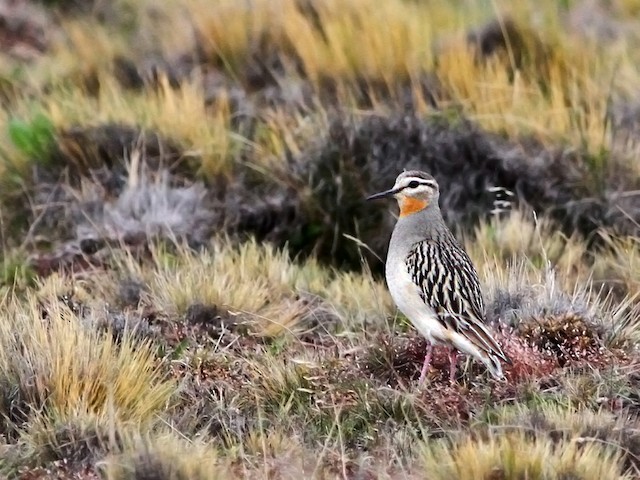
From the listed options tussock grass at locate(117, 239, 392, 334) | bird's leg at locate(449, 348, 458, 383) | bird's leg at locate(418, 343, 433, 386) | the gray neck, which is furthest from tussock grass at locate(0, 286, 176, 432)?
the gray neck

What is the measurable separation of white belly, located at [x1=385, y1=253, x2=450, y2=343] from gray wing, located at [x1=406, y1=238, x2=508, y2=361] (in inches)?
1.1

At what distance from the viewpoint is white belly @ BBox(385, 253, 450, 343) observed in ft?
18.4

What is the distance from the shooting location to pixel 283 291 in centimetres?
688

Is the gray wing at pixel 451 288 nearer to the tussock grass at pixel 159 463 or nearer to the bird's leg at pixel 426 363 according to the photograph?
the bird's leg at pixel 426 363

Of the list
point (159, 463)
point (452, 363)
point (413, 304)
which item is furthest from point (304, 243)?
point (159, 463)

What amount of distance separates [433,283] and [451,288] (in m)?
0.09

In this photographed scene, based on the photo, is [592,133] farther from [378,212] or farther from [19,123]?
[19,123]

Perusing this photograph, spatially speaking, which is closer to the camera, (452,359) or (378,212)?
(452,359)

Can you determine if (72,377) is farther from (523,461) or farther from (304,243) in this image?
(304,243)

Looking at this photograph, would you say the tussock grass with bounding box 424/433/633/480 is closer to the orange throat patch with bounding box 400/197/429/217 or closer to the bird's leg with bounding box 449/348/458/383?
the bird's leg with bounding box 449/348/458/383

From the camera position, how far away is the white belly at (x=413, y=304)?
561 centimetres

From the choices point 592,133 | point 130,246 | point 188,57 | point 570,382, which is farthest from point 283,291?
point 188,57

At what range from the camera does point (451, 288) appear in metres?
5.68

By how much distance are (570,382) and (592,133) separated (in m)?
3.23
